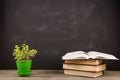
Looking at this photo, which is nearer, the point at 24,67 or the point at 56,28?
the point at 24,67


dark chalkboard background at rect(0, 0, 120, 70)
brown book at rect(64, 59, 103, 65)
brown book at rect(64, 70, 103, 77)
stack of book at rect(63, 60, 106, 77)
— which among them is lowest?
brown book at rect(64, 70, 103, 77)

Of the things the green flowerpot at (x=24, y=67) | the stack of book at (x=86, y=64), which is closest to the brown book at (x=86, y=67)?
the stack of book at (x=86, y=64)

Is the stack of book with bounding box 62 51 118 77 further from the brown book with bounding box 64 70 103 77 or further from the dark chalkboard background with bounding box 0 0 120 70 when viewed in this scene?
the dark chalkboard background with bounding box 0 0 120 70

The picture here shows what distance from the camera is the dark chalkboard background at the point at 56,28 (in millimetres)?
1989

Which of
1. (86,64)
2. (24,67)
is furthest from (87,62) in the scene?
(24,67)

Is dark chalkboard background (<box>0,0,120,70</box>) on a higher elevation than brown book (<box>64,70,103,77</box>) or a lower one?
higher

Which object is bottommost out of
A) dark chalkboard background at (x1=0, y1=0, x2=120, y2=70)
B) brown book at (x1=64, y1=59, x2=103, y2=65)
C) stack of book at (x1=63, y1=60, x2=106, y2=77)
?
stack of book at (x1=63, y1=60, x2=106, y2=77)

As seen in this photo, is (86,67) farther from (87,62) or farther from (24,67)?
(24,67)

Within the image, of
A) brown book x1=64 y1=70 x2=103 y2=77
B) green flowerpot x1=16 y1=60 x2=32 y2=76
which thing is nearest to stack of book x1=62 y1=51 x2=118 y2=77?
brown book x1=64 y1=70 x2=103 y2=77

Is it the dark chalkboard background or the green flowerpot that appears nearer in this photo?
the green flowerpot

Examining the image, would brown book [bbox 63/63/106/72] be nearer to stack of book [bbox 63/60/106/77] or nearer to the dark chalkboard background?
stack of book [bbox 63/60/106/77]

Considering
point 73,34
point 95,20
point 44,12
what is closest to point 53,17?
point 44,12

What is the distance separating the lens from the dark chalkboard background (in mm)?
1989

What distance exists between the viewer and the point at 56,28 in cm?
200
